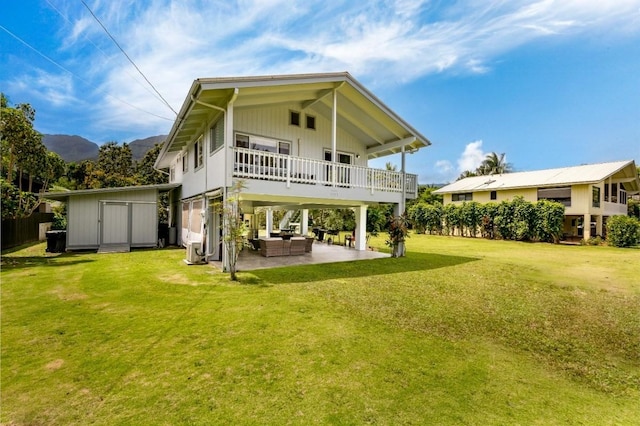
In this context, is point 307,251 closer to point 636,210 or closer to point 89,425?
point 89,425

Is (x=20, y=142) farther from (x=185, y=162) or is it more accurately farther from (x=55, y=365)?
(x=55, y=365)

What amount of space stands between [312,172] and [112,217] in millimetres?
9713

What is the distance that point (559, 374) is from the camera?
11.6 feet

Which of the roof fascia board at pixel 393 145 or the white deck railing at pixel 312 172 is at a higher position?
the roof fascia board at pixel 393 145

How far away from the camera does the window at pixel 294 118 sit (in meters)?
12.5

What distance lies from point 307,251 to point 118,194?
9.02 metres

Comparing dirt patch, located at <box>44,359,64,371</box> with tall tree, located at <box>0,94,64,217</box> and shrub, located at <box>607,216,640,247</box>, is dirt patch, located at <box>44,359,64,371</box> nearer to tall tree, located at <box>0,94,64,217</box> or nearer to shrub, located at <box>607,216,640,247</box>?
tall tree, located at <box>0,94,64,217</box>

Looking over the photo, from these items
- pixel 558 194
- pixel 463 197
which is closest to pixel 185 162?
pixel 463 197

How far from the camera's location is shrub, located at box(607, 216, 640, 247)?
18641 millimetres

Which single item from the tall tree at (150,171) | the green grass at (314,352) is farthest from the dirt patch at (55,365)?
the tall tree at (150,171)

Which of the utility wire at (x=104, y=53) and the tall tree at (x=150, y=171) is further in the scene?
the tall tree at (x=150, y=171)

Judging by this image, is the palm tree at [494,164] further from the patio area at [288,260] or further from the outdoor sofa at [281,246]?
the outdoor sofa at [281,246]

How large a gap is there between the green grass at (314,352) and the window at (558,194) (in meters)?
18.8

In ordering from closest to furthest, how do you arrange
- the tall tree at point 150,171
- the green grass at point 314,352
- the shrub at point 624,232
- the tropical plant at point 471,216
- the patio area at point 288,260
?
the green grass at point 314,352, the patio area at point 288,260, the shrub at point 624,232, the tropical plant at point 471,216, the tall tree at point 150,171
